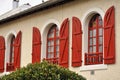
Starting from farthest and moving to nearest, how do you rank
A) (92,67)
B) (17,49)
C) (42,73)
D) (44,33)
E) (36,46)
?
(17,49) → (36,46) → (44,33) → (92,67) → (42,73)

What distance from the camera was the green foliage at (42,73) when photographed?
14.3 m

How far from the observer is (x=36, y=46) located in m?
22.1

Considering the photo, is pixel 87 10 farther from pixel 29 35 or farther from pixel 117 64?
pixel 29 35

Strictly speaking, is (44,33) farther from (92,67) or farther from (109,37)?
(109,37)

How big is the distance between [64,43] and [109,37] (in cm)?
302

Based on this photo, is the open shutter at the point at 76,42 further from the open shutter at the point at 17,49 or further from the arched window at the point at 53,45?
the open shutter at the point at 17,49

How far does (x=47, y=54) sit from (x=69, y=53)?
2.20 meters

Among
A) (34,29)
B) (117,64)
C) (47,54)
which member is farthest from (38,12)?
(117,64)

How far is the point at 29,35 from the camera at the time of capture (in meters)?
23.0

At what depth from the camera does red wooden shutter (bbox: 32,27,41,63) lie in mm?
21850

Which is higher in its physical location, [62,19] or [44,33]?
[62,19]

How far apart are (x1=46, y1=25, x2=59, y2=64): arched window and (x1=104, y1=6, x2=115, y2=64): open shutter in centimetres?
374

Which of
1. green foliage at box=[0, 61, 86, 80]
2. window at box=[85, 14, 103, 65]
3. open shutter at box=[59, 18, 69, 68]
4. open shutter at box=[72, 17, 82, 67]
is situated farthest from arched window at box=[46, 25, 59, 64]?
green foliage at box=[0, 61, 86, 80]

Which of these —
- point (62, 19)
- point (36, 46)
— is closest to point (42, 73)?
point (62, 19)
